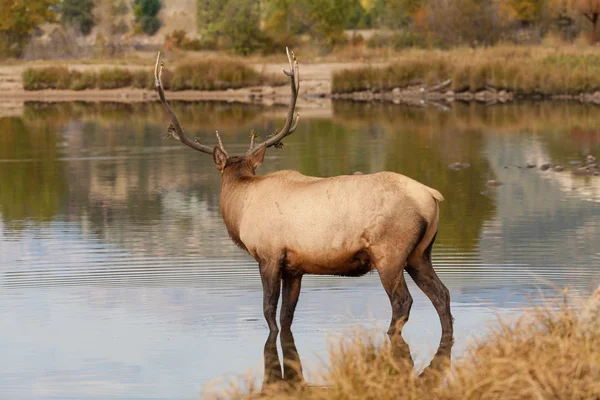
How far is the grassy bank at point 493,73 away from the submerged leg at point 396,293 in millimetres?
38158

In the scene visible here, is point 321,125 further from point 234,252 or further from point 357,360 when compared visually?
point 357,360

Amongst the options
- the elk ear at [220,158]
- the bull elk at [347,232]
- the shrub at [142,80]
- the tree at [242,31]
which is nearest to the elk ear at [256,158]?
the elk ear at [220,158]

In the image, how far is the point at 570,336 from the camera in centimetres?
895

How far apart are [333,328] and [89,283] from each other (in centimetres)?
339

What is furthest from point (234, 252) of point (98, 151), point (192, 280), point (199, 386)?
point (98, 151)

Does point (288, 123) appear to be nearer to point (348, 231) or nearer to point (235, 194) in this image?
point (235, 194)

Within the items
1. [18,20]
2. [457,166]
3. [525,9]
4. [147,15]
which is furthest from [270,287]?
[147,15]

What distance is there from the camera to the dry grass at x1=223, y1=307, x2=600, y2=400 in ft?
25.6

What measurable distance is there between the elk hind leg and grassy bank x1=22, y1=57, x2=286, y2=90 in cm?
4382

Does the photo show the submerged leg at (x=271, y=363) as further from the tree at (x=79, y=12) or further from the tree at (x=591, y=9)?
the tree at (x=79, y=12)

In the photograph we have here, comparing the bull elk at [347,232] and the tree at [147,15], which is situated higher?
the bull elk at [347,232]

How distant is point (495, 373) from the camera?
791cm

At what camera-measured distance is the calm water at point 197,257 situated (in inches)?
422

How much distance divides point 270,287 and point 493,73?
133 feet
